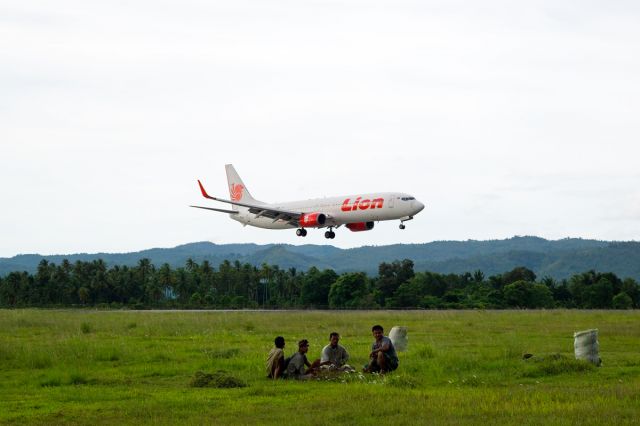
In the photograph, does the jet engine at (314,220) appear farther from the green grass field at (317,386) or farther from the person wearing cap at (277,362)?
the person wearing cap at (277,362)

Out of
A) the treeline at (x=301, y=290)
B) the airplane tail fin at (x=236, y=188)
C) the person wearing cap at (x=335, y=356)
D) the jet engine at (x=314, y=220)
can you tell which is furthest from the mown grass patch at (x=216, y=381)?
the treeline at (x=301, y=290)

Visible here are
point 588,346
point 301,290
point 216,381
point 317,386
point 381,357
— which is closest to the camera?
point 317,386

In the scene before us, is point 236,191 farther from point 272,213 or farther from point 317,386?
point 317,386

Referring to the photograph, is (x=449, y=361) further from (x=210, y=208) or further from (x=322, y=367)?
(x=210, y=208)

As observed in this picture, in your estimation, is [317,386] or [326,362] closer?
[317,386]

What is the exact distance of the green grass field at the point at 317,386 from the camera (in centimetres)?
1711

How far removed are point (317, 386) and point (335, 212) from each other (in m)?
52.8

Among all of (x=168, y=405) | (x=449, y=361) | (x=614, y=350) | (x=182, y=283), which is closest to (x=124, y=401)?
(x=168, y=405)

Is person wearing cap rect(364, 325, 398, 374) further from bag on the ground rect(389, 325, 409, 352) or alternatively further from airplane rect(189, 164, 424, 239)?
airplane rect(189, 164, 424, 239)

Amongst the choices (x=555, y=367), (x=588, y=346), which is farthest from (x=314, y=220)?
(x=555, y=367)

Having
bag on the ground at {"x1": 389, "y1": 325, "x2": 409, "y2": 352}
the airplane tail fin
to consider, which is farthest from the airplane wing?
bag on the ground at {"x1": 389, "y1": 325, "x2": 409, "y2": 352}

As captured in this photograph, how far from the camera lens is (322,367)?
74.6ft

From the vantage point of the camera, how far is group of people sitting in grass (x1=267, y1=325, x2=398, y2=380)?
22781 mm

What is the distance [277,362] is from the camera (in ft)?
75.1
